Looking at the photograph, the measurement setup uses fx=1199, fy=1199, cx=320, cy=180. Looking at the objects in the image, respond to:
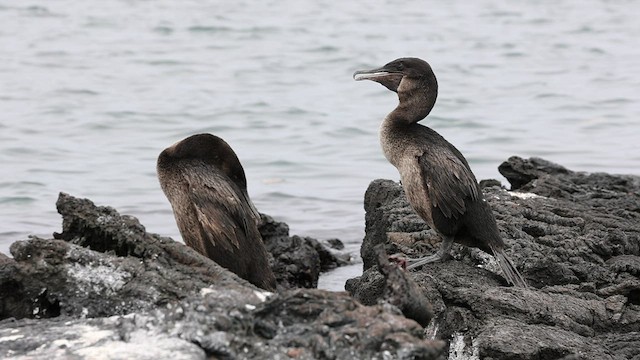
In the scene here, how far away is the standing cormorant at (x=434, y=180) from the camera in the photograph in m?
6.74

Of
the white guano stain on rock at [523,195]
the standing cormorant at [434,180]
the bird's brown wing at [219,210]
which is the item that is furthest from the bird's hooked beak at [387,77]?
the bird's brown wing at [219,210]

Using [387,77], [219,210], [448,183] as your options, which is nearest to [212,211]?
[219,210]

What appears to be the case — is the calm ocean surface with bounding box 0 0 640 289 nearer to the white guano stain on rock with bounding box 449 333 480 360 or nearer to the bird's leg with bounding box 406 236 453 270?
the bird's leg with bounding box 406 236 453 270

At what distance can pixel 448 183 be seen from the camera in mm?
Result: 6906

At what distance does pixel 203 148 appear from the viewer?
657 centimetres

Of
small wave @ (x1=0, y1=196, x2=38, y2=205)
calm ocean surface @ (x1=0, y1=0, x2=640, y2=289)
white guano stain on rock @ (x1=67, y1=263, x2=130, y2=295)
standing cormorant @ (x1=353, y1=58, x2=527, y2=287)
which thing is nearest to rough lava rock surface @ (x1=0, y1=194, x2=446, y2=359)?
white guano stain on rock @ (x1=67, y1=263, x2=130, y2=295)

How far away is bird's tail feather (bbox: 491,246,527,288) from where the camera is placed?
640 centimetres

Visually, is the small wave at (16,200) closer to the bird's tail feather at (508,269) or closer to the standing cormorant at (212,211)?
the standing cormorant at (212,211)

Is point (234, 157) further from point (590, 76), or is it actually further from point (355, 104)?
point (590, 76)

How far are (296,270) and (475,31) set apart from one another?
17.4 meters

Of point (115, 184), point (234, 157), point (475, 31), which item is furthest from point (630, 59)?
point (234, 157)

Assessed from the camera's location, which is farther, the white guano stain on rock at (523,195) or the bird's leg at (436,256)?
the white guano stain on rock at (523,195)

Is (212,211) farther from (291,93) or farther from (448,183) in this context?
(291,93)

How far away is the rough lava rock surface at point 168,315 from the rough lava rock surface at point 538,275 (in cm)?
137
